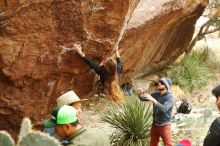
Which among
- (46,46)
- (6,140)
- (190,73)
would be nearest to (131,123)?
(46,46)

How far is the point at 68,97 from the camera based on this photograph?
5.26 m

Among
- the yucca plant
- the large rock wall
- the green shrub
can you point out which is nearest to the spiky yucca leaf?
the large rock wall

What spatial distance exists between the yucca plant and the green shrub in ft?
19.7

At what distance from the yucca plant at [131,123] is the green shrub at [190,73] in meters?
6.00

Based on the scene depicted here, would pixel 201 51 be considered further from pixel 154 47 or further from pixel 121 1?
pixel 121 1

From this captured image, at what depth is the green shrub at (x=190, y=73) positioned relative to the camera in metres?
14.7

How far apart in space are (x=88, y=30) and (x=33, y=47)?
1100 millimetres

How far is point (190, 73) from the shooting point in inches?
595

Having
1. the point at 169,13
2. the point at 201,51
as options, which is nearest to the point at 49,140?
the point at 169,13

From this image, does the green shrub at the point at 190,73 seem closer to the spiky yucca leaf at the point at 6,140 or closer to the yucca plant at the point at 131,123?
the yucca plant at the point at 131,123

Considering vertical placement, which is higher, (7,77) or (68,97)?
(7,77)

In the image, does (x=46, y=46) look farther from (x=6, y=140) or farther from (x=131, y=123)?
(x=6, y=140)

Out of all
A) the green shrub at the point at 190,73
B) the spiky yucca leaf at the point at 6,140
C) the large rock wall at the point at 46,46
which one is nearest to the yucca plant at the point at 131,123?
the large rock wall at the point at 46,46

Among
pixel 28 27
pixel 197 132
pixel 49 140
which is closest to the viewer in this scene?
pixel 49 140
